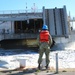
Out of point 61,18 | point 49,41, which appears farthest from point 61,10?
point 49,41

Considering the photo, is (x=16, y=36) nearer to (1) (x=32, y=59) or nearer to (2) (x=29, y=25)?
(2) (x=29, y=25)

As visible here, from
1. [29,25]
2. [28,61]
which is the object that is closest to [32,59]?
[28,61]

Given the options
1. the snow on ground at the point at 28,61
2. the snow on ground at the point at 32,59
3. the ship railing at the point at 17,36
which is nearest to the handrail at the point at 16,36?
the ship railing at the point at 17,36

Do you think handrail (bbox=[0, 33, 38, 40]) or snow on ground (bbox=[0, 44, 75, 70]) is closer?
snow on ground (bbox=[0, 44, 75, 70])

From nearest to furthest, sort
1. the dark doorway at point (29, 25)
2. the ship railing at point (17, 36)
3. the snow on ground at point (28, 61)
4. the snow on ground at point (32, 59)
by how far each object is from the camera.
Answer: the snow on ground at point (28, 61), the snow on ground at point (32, 59), the ship railing at point (17, 36), the dark doorway at point (29, 25)

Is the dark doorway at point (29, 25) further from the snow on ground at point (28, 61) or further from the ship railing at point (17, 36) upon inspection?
the snow on ground at point (28, 61)

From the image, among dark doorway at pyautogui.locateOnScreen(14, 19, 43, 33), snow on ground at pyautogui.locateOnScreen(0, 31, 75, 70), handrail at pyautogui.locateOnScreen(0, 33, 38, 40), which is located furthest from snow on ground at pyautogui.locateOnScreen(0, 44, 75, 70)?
dark doorway at pyautogui.locateOnScreen(14, 19, 43, 33)

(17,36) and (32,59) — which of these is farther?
(17,36)

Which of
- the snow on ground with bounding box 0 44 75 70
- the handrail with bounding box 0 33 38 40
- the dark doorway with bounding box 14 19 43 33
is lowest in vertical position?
the snow on ground with bounding box 0 44 75 70

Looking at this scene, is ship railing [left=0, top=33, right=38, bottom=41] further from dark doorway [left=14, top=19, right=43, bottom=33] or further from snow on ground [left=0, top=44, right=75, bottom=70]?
snow on ground [left=0, top=44, right=75, bottom=70]

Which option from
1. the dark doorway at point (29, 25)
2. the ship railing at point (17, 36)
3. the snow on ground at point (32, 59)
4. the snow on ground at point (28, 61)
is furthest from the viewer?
the dark doorway at point (29, 25)

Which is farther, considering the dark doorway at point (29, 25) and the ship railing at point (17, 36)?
the dark doorway at point (29, 25)

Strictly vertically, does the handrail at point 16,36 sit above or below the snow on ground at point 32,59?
above

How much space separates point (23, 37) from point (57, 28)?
403 centimetres
